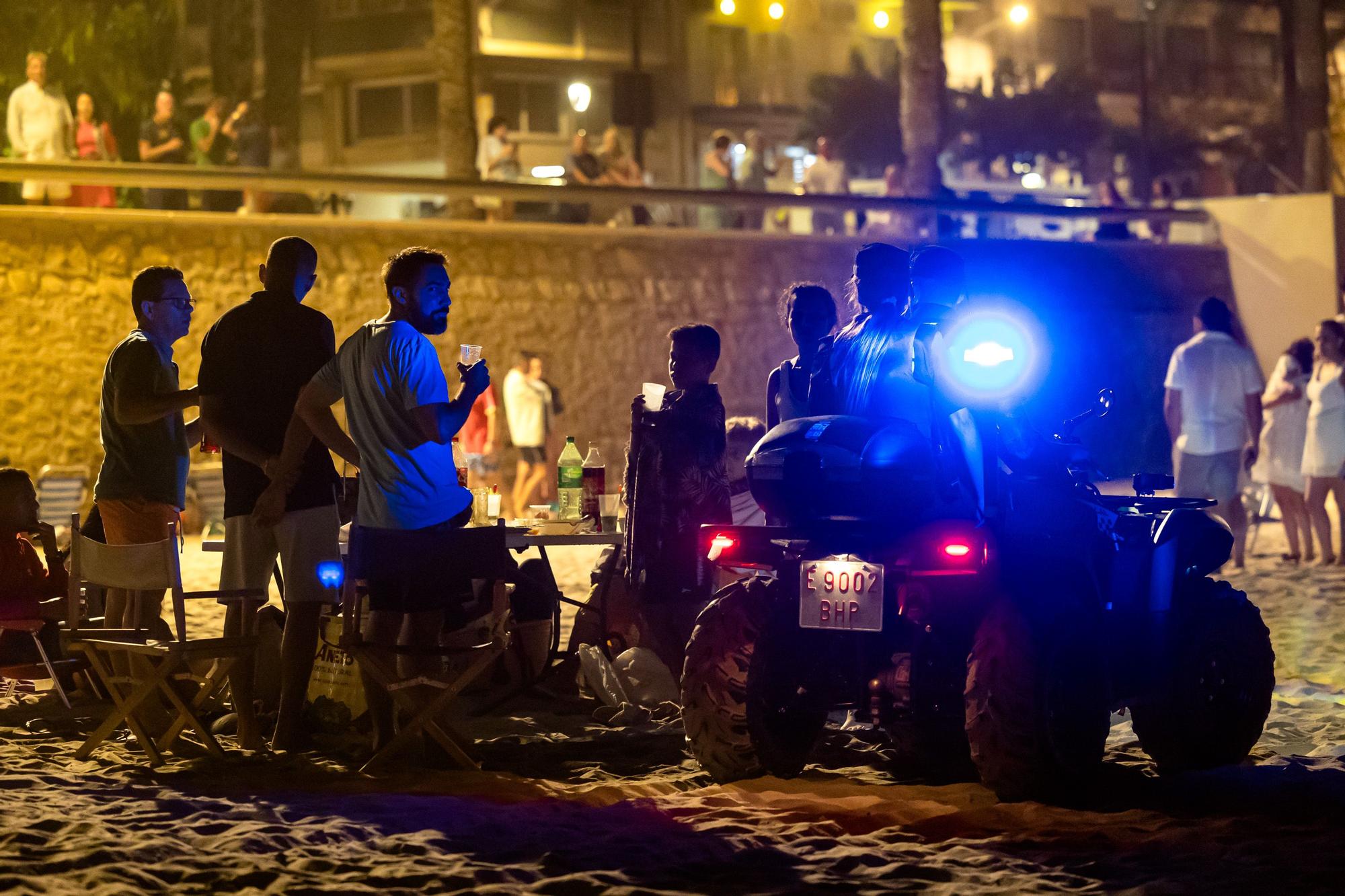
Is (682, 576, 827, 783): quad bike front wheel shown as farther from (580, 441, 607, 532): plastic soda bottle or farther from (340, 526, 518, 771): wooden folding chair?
(580, 441, 607, 532): plastic soda bottle

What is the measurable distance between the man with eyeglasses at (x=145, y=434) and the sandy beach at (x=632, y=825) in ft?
2.75

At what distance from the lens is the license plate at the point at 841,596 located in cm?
607

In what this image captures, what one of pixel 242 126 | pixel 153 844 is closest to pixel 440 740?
pixel 153 844

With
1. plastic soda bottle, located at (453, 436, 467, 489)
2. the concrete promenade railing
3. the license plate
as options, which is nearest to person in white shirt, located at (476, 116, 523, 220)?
the concrete promenade railing

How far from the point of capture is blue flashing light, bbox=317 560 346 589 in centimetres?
718

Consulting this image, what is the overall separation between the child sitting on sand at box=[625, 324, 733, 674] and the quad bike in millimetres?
1274

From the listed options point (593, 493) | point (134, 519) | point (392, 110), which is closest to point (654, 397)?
point (593, 493)

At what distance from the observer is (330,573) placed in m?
7.18

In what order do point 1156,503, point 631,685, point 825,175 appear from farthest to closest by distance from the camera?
1. point 825,175
2. point 631,685
3. point 1156,503

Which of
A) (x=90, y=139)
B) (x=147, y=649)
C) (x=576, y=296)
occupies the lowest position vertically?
(x=147, y=649)

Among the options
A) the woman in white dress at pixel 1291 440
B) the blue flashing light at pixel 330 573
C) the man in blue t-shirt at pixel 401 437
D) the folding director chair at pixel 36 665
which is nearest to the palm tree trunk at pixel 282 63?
the woman in white dress at pixel 1291 440

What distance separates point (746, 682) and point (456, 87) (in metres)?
16.4

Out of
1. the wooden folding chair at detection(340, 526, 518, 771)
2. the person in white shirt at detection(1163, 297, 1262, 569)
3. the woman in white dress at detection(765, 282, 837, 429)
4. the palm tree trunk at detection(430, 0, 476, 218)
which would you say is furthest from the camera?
the palm tree trunk at detection(430, 0, 476, 218)

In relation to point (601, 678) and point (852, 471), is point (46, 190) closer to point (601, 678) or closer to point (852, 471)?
point (601, 678)
